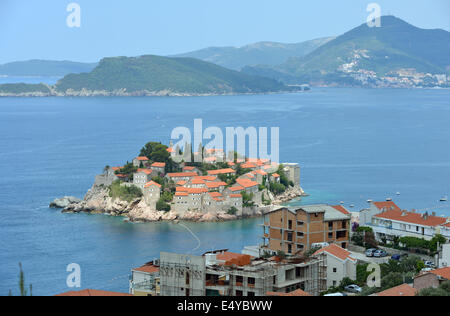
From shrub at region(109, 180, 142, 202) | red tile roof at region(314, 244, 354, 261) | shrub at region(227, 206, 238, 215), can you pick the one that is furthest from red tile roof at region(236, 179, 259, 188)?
red tile roof at region(314, 244, 354, 261)

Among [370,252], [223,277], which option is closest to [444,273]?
[370,252]

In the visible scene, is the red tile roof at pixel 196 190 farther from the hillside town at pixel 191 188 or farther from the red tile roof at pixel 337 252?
the red tile roof at pixel 337 252

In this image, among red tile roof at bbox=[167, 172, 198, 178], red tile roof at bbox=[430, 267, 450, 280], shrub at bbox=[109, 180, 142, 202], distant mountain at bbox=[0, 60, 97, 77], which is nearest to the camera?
red tile roof at bbox=[430, 267, 450, 280]

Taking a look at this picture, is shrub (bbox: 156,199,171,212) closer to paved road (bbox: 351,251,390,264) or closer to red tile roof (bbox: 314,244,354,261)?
paved road (bbox: 351,251,390,264)

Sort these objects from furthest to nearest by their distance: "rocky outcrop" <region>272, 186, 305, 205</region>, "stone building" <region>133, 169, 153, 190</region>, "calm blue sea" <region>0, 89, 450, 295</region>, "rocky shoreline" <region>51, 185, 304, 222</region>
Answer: "rocky outcrop" <region>272, 186, 305, 205</region>
"stone building" <region>133, 169, 153, 190</region>
"rocky shoreline" <region>51, 185, 304, 222</region>
"calm blue sea" <region>0, 89, 450, 295</region>

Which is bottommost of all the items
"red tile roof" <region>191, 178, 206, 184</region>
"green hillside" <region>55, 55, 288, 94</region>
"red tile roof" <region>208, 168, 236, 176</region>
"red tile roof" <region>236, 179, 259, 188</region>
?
"red tile roof" <region>236, 179, 259, 188</region>

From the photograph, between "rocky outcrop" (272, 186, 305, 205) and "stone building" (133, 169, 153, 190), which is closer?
"stone building" (133, 169, 153, 190)

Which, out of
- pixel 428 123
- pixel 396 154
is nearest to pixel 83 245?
pixel 396 154

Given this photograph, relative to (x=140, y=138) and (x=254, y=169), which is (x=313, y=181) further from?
(x=140, y=138)

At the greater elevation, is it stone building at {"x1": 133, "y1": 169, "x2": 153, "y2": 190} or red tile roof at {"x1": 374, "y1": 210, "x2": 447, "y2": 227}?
red tile roof at {"x1": 374, "y1": 210, "x2": 447, "y2": 227}
